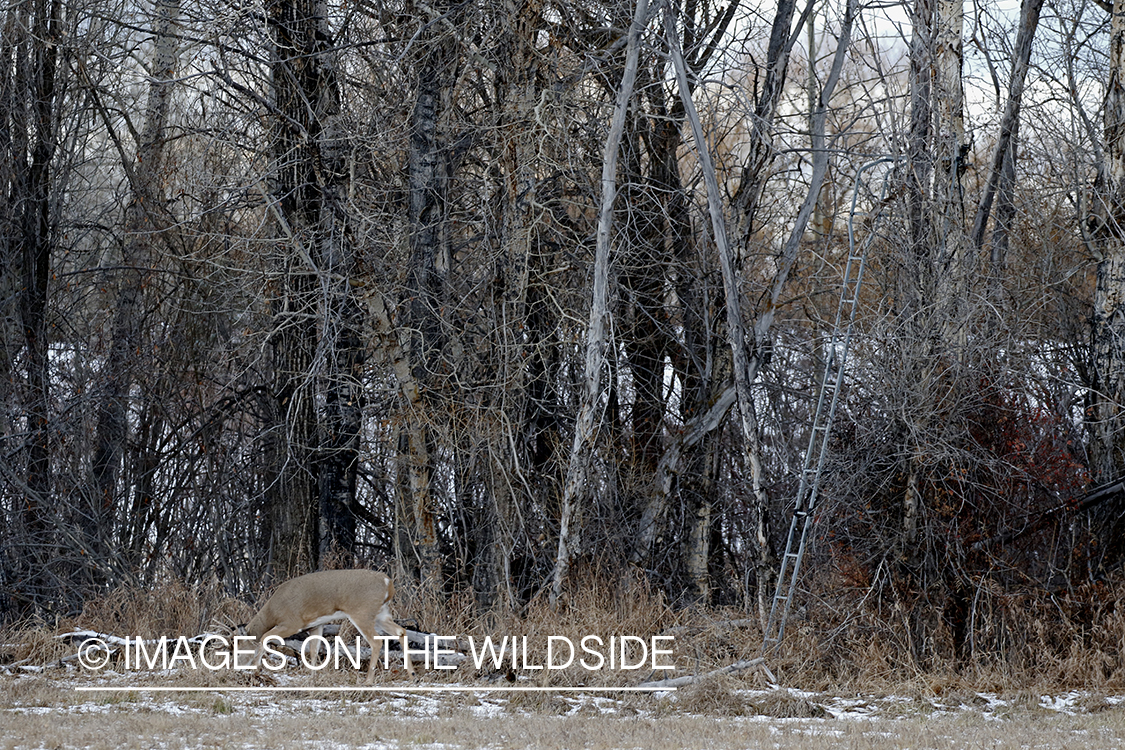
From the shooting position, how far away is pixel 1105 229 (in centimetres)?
1191

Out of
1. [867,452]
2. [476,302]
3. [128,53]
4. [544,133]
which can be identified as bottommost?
[867,452]

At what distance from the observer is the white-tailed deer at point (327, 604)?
932 cm

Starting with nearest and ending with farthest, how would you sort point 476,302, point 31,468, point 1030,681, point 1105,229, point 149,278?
point 1030,681
point 1105,229
point 476,302
point 31,468
point 149,278

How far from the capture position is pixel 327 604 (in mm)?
9312

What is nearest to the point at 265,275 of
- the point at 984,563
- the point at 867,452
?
the point at 867,452

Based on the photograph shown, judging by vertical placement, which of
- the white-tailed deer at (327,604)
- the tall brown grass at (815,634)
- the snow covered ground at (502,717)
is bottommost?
the snow covered ground at (502,717)

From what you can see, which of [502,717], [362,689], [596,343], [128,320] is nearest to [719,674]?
[502,717]

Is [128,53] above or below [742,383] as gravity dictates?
above

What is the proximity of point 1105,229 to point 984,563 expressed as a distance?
3.74 m

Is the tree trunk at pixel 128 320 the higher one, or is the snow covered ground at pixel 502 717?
the tree trunk at pixel 128 320

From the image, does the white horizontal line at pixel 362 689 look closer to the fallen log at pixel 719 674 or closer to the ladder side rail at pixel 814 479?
the fallen log at pixel 719 674

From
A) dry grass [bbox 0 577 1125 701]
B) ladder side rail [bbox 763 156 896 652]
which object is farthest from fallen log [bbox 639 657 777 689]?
ladder side rail [bbox 763 156 896 652]

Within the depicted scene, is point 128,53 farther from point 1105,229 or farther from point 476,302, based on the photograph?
point 1105,229

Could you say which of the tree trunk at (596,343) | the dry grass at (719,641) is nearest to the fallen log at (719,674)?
the dry grass at (719,641)
